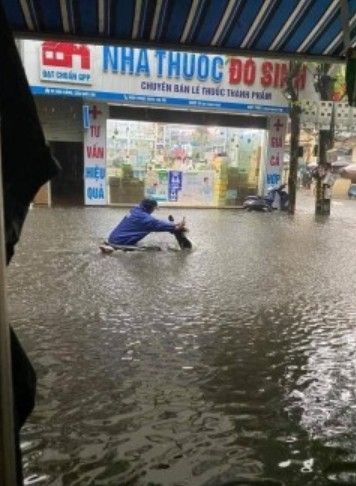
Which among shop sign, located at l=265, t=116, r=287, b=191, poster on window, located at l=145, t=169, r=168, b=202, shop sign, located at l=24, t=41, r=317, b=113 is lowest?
poster on window, located at l=145, t=169, r=168, b=202

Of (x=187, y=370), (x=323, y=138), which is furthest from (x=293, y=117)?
(x=187, y=370)

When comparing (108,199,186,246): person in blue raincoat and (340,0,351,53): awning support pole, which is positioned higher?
(340,0,351,53): awning support pole

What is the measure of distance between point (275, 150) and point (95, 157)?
21.4 feet

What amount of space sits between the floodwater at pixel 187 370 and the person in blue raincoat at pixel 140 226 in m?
0.64

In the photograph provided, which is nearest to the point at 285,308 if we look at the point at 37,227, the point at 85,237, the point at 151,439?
the point at 151,439

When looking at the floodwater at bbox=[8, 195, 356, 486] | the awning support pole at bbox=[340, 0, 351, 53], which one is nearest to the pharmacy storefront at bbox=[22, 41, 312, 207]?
the floodwater at bbox=[8, 195, 356, 486]

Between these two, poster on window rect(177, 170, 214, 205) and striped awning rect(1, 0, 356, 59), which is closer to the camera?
striped awning rect(1, 0, 356, 59)

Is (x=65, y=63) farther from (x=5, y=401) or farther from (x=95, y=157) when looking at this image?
(x=5, y=401)

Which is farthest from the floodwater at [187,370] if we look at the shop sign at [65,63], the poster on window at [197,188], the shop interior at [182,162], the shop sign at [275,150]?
the shop sign at [275,150]

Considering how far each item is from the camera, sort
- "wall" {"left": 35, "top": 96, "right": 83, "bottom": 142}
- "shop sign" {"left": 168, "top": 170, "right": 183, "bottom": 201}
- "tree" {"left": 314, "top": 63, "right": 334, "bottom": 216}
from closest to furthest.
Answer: "tree" {"left": 314, "top": 63, "right": 334, "bottom": 216}, "wall" {"left": 35, "top": 96, "right": 83, "bottom": 142}, "shop sign" {"left": 168, "top": 170, "right": 183, "bottom": 201}

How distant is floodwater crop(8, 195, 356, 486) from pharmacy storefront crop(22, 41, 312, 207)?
28.3 feet

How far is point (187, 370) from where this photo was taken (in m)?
3.88

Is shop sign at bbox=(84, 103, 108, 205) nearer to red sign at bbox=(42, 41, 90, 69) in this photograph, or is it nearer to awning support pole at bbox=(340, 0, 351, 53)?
red sign at bbox=(42, 41, 90, 69)

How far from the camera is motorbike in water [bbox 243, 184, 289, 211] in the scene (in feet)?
56.0
